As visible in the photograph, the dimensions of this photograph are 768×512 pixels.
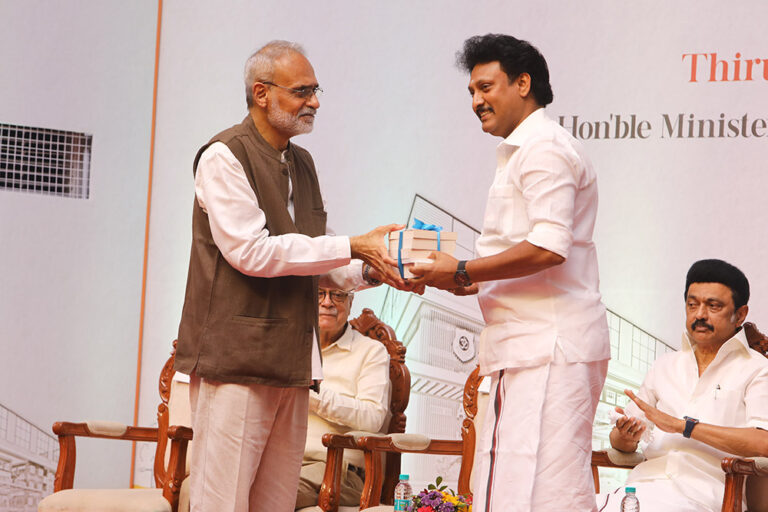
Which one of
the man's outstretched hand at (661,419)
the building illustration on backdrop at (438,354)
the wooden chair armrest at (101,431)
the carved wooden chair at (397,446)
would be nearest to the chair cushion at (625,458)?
the man's outstretched hand at (661,419)

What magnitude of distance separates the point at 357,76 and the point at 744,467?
2.98 m

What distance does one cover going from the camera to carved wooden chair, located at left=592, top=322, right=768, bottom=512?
320cm

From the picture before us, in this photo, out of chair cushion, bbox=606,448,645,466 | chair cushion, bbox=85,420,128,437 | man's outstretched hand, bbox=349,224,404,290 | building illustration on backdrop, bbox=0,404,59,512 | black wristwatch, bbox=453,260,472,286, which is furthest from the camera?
building illustration on backdrop, bbox=0,404,59,512

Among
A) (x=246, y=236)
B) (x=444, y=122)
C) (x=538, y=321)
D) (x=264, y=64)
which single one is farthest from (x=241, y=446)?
(x=444, y=122)

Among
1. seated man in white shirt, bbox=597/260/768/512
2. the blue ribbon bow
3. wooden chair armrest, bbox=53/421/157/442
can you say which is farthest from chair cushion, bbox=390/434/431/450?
the blue ribbon bow

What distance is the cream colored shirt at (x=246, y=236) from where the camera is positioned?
2.60 metres

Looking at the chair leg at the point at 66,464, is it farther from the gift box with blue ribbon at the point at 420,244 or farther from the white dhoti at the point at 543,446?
the white dhoti at the point at 543,446

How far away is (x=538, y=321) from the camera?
2.34 m

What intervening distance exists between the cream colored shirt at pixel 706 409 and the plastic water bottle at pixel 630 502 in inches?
11.5

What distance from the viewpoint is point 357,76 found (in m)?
5.21

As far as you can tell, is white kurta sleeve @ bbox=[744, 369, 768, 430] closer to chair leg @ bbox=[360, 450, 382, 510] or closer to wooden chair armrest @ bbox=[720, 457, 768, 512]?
wooden chair armrest @ bbox=[720, 457, 768, 512]

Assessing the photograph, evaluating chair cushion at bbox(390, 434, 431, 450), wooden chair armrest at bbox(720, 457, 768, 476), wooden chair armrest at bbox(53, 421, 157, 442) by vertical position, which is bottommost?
wooden chair armrest at bbox(53, 421, 157, 442)

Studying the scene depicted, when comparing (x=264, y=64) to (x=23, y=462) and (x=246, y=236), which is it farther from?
(x=23, y=462)

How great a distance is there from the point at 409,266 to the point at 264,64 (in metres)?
0.81
